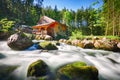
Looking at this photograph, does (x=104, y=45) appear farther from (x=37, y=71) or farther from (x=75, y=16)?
(x=75, y=16)

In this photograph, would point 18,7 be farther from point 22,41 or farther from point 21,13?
point 22,41

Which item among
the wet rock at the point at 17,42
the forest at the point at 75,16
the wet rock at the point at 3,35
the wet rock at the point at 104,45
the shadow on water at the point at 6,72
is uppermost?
the forest at the point at 75,16

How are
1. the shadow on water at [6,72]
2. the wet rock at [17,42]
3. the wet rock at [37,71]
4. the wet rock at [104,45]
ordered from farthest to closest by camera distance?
the wet rock at [104,45] < the wet rock at [17,42] < the shadow on water at [6,72] < the wet rock at [37,71]

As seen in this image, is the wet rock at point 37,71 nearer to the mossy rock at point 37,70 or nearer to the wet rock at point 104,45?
the mossy rock at point 37,70

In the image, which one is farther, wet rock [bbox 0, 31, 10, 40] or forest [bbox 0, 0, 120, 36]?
forest [bbox 0, 0, 120, 36]

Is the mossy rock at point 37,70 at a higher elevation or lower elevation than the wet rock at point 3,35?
lower

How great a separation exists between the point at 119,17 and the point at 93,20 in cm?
1876

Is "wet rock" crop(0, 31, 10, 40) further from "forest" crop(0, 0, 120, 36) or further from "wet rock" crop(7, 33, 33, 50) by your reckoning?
"forest" crop(0, 0, 120, 36)

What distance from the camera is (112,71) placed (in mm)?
9750

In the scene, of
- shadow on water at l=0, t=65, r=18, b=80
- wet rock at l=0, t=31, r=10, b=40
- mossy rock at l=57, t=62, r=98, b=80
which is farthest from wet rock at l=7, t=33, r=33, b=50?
mossy rock at l=57, t=62, r=98, b=80

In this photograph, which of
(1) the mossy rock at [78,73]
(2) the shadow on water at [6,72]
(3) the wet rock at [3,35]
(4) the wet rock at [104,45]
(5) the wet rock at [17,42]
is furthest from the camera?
(3) the wet rock at [3,35]

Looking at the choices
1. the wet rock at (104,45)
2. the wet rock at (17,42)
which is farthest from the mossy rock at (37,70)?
the wet rock at (104,45)

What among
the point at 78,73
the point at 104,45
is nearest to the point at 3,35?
the point at 104,45

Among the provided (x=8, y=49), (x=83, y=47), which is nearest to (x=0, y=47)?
(x=8, y=49)
